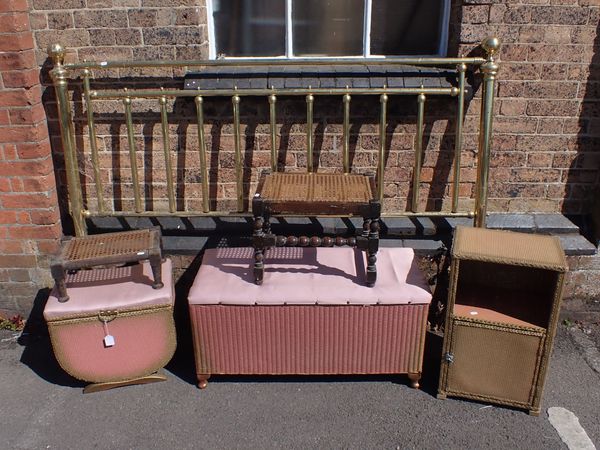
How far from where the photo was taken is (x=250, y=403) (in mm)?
3186

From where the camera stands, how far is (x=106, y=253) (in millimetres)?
3133

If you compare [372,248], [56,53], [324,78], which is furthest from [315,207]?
[56,53]

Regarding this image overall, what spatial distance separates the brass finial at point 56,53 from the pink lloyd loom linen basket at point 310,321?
1449 millimetres

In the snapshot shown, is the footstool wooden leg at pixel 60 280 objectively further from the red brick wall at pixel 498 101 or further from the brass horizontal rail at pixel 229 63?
the brass horizontal rail at pixel 229 63

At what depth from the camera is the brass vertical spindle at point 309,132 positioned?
3404 millimetres

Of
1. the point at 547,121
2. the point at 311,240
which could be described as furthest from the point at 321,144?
the point at 547,121

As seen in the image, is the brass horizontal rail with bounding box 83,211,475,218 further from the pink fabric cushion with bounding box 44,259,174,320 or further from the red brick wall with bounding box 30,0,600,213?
the pink fabric cushion with bounding box 44,259,174,320

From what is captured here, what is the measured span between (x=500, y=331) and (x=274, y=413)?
4.04 ft

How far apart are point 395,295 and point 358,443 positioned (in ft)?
2.47

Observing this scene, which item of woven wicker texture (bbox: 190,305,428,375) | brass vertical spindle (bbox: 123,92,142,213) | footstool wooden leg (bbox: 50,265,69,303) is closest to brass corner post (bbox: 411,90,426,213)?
woven wicker texture (bbox: 190,305,428,375)

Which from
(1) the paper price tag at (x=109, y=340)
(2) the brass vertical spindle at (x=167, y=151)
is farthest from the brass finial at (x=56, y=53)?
(1) the paper price tag at (x=109, y=340)

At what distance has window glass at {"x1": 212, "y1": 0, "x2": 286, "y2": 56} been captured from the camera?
362 cm

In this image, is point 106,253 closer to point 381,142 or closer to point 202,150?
point 202,150

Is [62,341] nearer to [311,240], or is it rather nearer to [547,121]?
[311,240]
